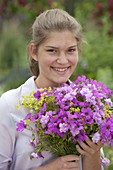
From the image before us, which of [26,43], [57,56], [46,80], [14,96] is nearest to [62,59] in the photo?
[57,56]

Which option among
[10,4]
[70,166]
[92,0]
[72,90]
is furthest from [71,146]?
[92,0]

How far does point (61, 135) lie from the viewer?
100 inches

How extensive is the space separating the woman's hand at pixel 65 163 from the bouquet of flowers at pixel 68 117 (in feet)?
0.10

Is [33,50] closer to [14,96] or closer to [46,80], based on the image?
[46,80]

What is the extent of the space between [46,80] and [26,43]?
13.1ft

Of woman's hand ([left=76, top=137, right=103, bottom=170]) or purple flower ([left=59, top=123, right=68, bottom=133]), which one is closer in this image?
purple flower ([left=59, top=123, right=68, bottom=133])

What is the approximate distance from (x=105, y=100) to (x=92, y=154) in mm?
366

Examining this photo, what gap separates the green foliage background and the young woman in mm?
3390

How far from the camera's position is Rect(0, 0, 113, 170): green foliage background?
7.05 metres

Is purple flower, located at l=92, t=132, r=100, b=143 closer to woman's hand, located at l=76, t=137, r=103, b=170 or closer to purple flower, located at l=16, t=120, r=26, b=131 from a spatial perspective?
woman's hand, located at l=76, t=137, r=103, b=170

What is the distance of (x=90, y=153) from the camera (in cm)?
273

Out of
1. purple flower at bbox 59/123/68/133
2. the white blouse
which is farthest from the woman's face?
purple flower at bbox 59/123/68/133

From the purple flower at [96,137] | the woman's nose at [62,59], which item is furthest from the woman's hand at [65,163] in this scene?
the woman's nose at [62,59]

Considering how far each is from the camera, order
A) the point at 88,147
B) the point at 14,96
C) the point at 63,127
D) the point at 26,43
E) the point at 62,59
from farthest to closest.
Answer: the point at 26,43
the point at 14,96
the point at 62,59
the point at 88,147
the point at 63,127
